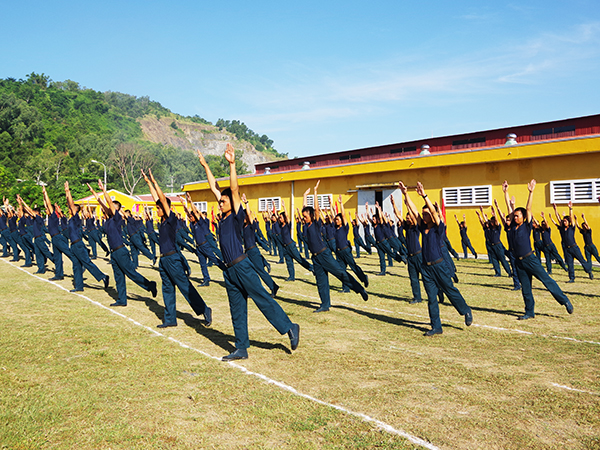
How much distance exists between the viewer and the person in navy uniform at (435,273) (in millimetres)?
7637

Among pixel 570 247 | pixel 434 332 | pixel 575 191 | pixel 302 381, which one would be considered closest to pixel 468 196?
pixel 575 191

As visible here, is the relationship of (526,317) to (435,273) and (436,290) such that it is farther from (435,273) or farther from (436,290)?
(435,273)

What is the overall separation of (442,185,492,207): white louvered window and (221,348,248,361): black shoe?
19.0 meters

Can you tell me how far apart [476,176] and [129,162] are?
7960 cm

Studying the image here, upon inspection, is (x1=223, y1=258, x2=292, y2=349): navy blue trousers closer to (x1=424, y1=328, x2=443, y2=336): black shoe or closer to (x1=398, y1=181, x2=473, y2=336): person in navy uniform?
(x1=424, y1=328, x2=443, y2=336): black shoe

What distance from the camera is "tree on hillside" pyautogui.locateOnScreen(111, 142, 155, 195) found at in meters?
86.8

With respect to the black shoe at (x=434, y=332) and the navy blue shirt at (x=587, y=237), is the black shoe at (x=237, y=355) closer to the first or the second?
the black shoe at (x=434, y=332)

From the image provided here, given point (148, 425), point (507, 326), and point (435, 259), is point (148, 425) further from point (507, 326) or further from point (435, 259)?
point (507, 326)

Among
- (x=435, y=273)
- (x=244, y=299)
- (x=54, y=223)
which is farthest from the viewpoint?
(x=54, y=223)

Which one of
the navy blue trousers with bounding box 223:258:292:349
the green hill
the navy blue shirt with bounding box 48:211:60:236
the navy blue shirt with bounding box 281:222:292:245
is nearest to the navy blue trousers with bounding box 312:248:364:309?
the navy blue trousers with bounding box 223:258:292:349

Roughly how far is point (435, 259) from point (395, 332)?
1.43m

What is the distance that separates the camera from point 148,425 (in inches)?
160

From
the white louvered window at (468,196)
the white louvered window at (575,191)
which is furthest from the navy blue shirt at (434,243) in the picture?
the white louvered window at (468,196)

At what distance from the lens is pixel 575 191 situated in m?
19.6
